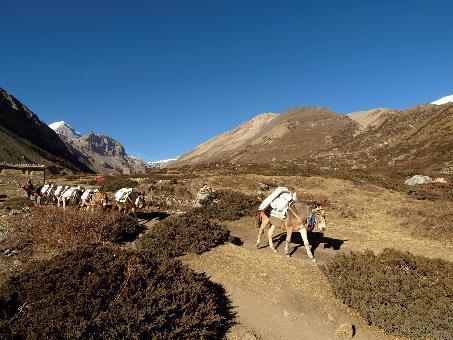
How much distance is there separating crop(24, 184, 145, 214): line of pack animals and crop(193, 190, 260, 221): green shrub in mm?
3876

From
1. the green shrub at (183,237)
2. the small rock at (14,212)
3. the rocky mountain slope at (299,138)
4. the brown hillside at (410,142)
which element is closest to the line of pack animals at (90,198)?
the small rock at (14,212)

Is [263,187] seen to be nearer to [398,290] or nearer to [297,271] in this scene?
[297,271]

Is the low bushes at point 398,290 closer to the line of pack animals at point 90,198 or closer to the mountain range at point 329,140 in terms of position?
the line of pack animals at point 90,198

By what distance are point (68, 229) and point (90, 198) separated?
7.30 m

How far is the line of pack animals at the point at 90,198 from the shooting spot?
20234mm

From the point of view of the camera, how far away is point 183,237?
51.5ft

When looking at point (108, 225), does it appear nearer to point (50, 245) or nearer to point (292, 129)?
point (50, 245)

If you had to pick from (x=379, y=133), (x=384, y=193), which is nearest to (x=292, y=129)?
(x=379, y=133)

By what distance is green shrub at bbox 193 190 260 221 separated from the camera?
2236 centimetres

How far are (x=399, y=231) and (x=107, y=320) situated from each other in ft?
56.3

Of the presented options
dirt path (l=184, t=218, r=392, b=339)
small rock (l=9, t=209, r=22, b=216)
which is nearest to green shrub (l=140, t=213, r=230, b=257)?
dirt path (l=184, t=218, r=392, b=339)

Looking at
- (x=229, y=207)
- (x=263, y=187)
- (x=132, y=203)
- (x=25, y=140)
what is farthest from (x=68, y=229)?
(x=25, y=140)

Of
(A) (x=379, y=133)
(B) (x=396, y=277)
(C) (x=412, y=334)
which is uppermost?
(A) (x=379, y=133)

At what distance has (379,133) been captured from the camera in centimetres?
11350
